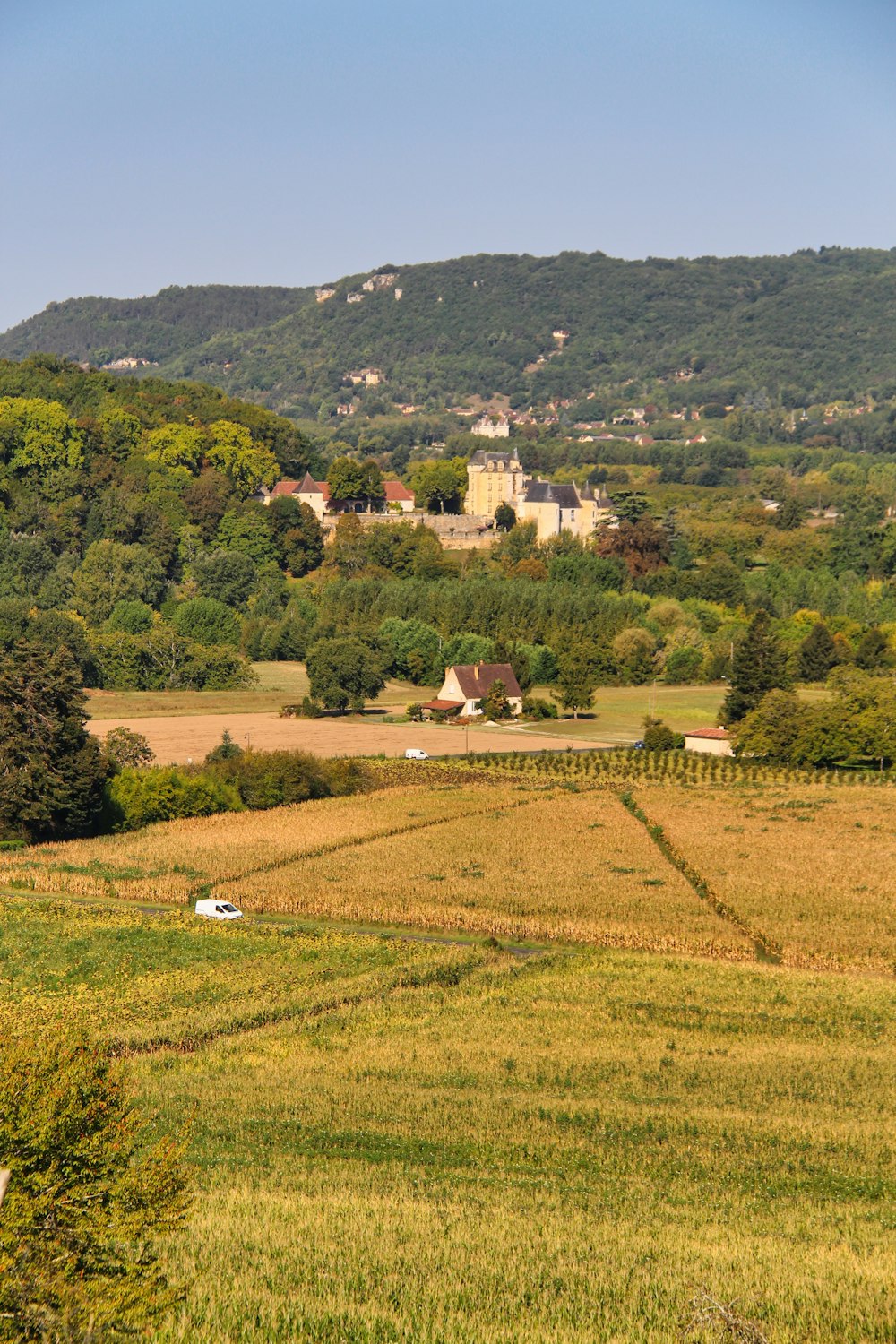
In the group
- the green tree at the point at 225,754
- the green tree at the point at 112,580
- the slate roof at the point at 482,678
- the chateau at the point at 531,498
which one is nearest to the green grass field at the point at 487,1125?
the green tree at the point at 225,754

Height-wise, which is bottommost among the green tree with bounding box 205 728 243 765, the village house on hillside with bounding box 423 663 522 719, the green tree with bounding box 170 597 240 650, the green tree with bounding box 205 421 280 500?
the green tree with bounding box 205 728 243 765

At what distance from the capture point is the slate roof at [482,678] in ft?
331

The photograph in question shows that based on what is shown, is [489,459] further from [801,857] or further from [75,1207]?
[75,1207]

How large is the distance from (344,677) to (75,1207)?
85.0 meters

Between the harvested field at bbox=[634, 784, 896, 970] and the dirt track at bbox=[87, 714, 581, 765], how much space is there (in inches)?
635

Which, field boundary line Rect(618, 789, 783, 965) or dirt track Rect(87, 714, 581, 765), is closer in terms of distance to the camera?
field boundary line Rect(618, 789, 783, 965)

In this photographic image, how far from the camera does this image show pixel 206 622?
128m

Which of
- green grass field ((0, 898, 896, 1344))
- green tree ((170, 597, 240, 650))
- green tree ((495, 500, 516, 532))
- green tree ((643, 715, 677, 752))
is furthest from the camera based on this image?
green tree ((495, 500, 516, 532))

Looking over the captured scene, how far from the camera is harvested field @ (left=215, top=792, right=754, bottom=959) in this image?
46.6m

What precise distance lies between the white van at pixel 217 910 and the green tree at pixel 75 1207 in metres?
30.5

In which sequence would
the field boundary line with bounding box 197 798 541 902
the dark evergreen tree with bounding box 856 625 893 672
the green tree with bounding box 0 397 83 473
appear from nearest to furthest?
the field boundary line with bounding box 197 798 541 902 < the dark evergreen tree with bounding box 856 625 893 672 < the green tree with bounding box 0 397 83 473

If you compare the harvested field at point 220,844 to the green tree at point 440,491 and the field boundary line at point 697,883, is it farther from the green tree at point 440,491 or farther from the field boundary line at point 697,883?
the green tree at point 440,491

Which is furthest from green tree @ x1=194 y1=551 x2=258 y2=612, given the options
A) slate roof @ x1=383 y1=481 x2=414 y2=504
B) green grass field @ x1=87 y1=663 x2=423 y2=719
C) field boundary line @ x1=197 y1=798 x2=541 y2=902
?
field boundary line @ x1=197 y1=798 x2=541 y2=902

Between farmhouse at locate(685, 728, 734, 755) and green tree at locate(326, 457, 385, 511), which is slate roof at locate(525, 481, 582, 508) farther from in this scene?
farmhouse at locate(685, 728, 734, 755)
